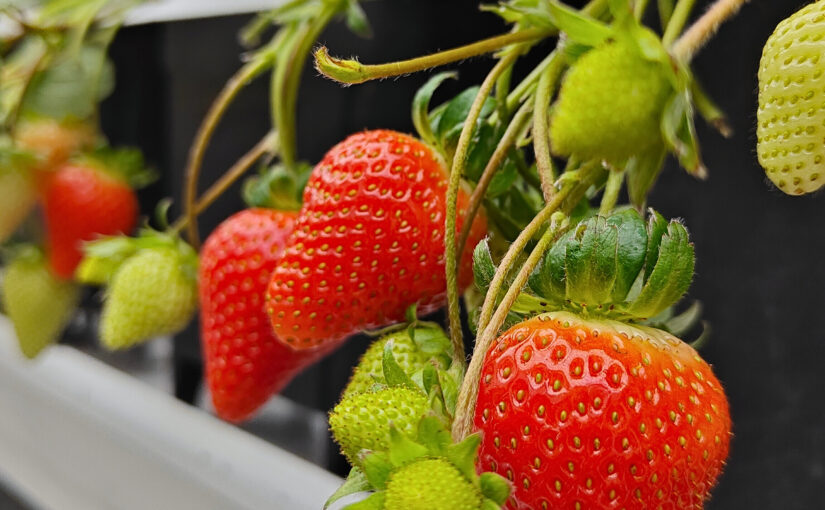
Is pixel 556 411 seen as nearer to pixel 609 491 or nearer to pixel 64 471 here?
pixel 609 491

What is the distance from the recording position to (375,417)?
9.3 inches

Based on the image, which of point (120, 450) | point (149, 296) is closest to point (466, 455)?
point (149, 296)

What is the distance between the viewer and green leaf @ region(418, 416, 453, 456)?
217 mm

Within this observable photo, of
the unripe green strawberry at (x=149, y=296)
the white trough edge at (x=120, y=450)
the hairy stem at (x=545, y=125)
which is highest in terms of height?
the hairy stem at (x=545, y=125)

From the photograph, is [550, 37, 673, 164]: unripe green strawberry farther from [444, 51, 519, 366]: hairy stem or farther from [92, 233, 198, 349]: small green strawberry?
[92, 233, 198, 349]: small green strawberry

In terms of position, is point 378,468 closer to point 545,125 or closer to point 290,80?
point 545,125

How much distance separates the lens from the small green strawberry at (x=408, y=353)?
299mm

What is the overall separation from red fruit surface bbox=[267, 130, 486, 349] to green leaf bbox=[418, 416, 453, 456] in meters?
0.11

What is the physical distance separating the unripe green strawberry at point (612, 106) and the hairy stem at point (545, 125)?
16 mm

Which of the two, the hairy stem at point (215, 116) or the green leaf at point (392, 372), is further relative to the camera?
the hairy stem at point (215, 116)

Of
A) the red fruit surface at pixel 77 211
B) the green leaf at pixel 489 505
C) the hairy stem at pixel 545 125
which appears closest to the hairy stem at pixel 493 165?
the hairy stem at pixel 545 125

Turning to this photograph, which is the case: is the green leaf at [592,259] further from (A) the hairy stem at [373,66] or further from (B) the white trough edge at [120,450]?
(B) the white trough edge at [120,450]

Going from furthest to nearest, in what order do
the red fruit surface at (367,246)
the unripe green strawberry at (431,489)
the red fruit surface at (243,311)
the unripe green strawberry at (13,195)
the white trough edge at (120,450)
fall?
the unripe green strawberry at (13,195)
the white trough edge at (120,450)
the red fruit surface at (243,311)
the red fruit surface at (367,246)
the unripe green strawberry at (431,489)

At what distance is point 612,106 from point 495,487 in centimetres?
12
